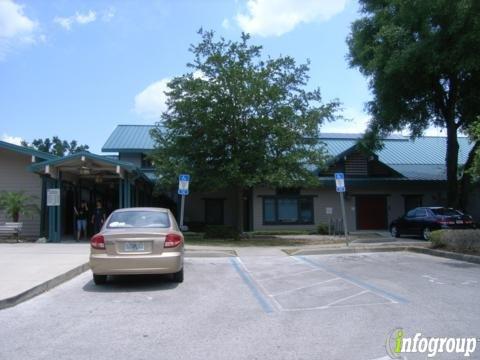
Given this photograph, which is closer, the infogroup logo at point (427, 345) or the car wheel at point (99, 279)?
the infogroup logo at point (427, 345)

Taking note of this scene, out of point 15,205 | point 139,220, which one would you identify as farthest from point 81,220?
point 139,220

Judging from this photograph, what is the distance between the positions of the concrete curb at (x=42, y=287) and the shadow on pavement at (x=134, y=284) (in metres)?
0.58

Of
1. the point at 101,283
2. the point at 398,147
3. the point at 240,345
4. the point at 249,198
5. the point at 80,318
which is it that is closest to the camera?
the point at 240,345

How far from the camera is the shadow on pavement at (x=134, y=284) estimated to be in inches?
379

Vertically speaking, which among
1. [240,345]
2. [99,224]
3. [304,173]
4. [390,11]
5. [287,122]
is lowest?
[240,345]

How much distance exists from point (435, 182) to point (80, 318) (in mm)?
25883

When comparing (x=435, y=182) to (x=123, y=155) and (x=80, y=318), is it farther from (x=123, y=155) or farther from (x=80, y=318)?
(x=80, y=318)

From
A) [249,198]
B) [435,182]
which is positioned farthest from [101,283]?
[435,182]

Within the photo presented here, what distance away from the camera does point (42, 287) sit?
30.5ft

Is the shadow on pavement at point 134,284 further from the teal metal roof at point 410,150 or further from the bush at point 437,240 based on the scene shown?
the teal metal roof at point 410,150

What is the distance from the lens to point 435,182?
95.3 feet

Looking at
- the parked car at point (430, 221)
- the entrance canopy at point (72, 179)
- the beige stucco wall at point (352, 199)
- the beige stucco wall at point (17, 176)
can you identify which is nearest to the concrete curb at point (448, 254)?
the parked car at point (430, 221)

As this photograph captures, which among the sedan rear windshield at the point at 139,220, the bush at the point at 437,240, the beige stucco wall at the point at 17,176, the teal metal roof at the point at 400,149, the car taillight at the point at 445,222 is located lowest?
the bush at the point at 437,240

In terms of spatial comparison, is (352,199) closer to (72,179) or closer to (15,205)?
(72,179)
